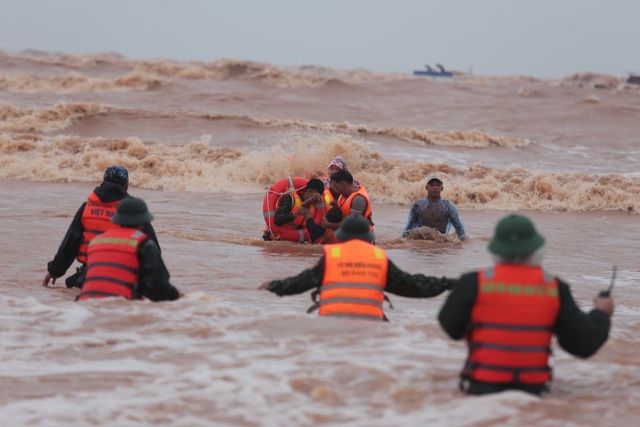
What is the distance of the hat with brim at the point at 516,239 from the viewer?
496cm

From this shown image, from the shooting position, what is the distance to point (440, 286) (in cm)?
653

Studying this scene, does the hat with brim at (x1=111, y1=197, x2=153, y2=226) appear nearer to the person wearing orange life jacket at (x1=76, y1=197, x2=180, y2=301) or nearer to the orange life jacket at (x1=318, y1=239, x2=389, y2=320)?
the person wearing orange life jacket at (x1=76, y1=197, x2=180, y2=301)

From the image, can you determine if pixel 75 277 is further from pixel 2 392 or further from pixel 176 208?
pixel 176 208

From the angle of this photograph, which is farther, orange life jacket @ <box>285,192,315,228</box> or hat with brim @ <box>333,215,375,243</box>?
orange life jacket @ <box>285,192,315,228</box>

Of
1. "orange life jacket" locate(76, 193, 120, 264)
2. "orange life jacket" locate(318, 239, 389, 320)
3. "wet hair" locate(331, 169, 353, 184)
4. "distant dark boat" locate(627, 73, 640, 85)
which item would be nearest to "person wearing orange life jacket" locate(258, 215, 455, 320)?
"orange life jacket" locate(318, 239, 389, 320)

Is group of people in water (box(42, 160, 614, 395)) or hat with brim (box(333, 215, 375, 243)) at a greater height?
hat with brim (box(333, 215, 375, 243))

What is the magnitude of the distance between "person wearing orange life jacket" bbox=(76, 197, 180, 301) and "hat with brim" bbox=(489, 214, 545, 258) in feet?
9.06

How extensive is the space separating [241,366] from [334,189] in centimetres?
543

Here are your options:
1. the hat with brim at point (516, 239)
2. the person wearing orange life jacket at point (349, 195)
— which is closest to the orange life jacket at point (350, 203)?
the person wearing orange life jacket at point (349, 195)

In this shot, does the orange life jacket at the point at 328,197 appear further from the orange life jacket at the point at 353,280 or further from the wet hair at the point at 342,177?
the orange life jacket at the point at 353,280

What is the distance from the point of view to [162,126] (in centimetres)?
3409

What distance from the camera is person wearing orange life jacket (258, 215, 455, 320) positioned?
6.42 metres

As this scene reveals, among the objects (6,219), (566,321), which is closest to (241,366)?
(566,321)

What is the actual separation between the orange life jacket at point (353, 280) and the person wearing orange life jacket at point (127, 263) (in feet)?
4.04
